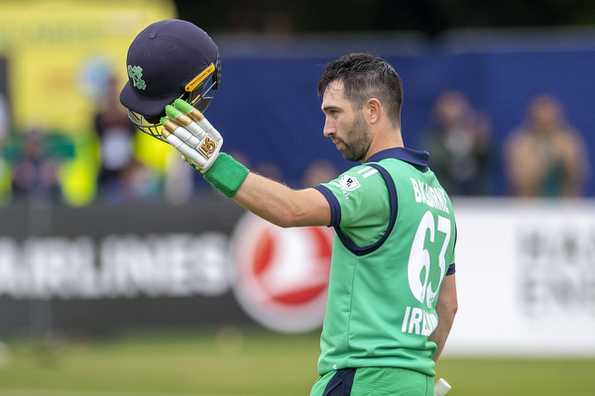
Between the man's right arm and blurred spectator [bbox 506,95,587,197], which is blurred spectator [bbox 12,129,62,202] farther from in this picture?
the man's right arm

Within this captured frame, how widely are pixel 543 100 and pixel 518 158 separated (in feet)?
2.70

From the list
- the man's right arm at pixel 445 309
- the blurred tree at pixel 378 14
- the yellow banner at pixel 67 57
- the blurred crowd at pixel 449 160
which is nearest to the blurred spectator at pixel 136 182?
the blurred crowd at pixel 449 160

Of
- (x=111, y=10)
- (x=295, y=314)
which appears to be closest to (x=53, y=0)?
(x=111, y=10)

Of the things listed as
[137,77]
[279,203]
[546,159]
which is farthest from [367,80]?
[546,159]

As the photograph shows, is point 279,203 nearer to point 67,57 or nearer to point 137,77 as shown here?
point 137,77

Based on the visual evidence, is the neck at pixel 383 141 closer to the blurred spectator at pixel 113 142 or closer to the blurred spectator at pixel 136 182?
the blurred spectator at pixel 136 182

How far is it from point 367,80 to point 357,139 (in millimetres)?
227

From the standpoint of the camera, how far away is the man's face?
5434 mm

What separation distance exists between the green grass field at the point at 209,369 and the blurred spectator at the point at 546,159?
12.1 ft

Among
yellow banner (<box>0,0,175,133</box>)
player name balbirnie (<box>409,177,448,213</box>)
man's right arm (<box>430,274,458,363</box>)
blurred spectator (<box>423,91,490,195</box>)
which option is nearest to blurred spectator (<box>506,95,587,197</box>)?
blurred spectator (<box>423,91,490,195</box>)

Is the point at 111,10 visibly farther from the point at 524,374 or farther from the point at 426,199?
the point at 426,199

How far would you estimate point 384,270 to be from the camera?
17.6ft

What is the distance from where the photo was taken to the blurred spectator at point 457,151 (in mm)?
16797

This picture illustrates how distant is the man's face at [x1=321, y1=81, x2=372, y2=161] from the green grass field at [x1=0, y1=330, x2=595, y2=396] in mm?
6497
